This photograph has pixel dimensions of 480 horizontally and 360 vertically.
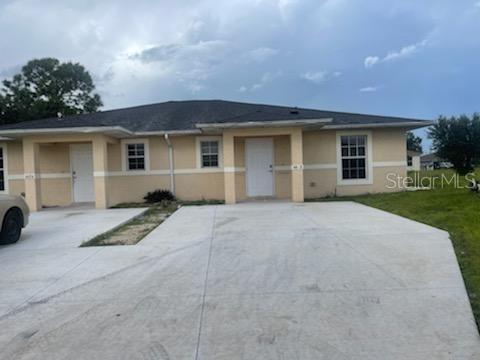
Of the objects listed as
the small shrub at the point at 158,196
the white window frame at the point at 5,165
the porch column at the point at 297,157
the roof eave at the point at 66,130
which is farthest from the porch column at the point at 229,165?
the white window frame at the point at 5,165

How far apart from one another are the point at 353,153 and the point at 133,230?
994 centimetres

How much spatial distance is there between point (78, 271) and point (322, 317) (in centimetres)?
354

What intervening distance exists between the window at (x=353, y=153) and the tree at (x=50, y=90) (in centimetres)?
2929

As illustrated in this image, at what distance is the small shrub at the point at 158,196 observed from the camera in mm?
15312

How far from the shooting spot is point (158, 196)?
50.4ft

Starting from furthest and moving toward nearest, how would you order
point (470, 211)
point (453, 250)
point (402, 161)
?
point (402, 161), point (470, 211), point (453, 250)

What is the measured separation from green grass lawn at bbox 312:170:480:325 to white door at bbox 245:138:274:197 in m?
2.95

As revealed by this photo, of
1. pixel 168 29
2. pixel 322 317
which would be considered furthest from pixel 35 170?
pixel 322 317

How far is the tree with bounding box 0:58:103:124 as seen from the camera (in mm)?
35719

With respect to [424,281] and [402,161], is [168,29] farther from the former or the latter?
[424,281]

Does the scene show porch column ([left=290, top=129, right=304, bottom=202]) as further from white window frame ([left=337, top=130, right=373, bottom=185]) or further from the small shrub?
the small shrub

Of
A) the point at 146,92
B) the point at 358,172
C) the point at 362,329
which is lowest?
the point at 362,329

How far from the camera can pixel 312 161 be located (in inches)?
615

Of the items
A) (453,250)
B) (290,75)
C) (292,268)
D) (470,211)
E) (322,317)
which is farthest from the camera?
(290,75)
